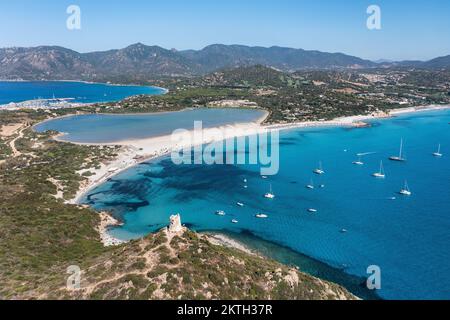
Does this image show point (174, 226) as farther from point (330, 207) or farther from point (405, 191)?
point (405, 191)

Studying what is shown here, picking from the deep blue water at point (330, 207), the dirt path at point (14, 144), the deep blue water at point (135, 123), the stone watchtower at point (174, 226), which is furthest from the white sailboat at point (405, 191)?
the dirt path at point (14, 144)

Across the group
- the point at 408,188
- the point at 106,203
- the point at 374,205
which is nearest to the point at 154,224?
the point at 106,203

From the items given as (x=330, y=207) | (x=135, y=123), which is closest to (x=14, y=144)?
(x=135, y=123)

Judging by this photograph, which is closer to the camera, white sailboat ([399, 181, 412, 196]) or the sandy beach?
white sailboat ([399, 181, 412, 196])

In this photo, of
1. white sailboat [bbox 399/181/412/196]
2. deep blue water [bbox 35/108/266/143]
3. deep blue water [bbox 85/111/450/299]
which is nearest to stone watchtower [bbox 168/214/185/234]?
deep blue water [bbox 85/111/450/299]

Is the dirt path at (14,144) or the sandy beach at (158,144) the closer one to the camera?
the sandy beach at (158,144)

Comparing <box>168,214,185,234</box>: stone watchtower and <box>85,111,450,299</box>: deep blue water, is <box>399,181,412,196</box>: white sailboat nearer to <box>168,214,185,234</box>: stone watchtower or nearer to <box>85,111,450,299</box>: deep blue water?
<box>85,111,450,299</box>: deep blue water

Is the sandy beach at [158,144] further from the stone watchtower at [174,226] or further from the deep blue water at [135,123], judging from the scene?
the stone watchtower at [174,226]
